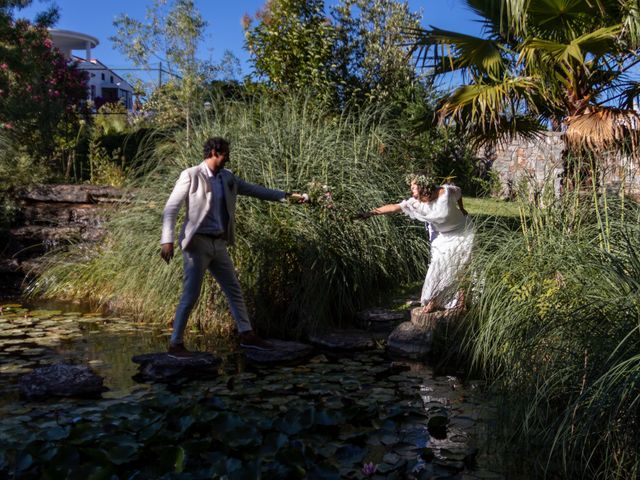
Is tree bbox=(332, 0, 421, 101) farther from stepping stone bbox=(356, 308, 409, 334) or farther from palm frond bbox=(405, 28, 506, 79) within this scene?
stepping stone bbox=(356, 308, 409, 334)

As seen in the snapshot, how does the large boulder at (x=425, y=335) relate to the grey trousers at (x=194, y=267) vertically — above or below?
below

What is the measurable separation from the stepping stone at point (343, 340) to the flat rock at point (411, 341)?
283mm

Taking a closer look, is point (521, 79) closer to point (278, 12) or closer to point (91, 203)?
point (278, 12)

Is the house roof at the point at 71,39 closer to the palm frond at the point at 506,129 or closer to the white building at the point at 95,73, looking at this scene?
the white building at the point at 95,73

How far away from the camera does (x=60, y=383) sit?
552 centimetres

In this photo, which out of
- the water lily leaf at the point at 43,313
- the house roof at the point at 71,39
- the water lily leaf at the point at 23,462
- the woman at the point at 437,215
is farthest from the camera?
the house roof at the point at 71,39

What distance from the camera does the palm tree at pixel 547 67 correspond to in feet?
31.2

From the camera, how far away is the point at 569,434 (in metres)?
3.93

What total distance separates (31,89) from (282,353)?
36.0 ft

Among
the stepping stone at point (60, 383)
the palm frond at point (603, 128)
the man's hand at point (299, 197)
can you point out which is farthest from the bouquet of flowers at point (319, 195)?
the palm frond at point (603, 128)

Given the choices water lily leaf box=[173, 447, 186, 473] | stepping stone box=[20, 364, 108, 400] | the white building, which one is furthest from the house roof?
water lily leaf box=[173, 447, 186, 473]

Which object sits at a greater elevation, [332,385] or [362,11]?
[362,11]

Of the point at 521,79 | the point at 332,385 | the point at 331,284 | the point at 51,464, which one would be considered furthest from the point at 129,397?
the point at 521,79

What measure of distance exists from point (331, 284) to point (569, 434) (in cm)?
419
